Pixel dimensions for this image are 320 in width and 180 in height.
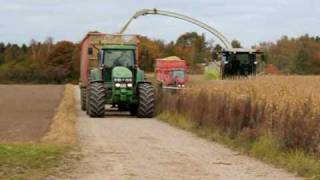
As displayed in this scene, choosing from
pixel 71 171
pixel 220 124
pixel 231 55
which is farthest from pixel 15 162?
pixel 231 55

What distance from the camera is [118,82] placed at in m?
30.1

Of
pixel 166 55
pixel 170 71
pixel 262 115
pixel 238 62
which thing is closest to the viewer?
pixel 262 115

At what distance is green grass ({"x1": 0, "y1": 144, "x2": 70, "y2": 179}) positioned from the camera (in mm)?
12914

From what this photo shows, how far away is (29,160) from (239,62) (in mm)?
26826

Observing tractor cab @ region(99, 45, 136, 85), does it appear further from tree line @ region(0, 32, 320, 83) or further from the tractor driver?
tree line @ region(0, 32, 320, 83)

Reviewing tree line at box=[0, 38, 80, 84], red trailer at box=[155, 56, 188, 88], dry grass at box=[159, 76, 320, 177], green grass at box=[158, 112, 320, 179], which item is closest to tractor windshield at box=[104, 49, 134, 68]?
dry grass at box=[159, 76, 320, 177]

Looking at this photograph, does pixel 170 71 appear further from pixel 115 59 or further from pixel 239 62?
pixel 115 59

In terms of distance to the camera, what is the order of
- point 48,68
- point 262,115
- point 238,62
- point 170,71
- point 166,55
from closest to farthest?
1. point 262,115
2. point 238,62
3. point 170,71
4. point 166,55
5. point 48,68

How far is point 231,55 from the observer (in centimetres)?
3975

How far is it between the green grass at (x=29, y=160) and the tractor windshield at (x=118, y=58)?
49.4 feet

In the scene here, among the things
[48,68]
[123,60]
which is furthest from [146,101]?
[48,68]

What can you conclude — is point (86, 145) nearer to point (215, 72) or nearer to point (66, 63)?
point (215, 72)

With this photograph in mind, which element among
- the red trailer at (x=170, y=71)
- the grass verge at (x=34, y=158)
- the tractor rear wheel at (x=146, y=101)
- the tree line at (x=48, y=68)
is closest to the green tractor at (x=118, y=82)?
the tractor rear wheel at (x=146, y=101)

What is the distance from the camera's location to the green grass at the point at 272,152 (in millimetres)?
13391
